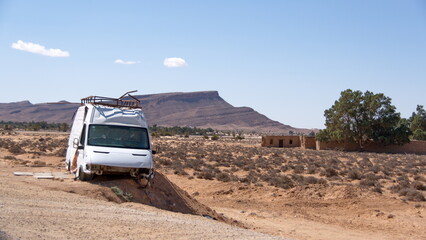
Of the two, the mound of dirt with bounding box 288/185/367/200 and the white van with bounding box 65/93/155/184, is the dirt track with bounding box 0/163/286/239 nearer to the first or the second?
the white van with bounding box 65/93/155/184

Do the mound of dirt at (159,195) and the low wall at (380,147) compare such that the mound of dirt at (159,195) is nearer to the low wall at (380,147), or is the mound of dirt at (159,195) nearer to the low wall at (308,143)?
the low wall at (380,147)

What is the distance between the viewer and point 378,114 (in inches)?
2309

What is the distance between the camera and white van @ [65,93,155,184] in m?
12.9

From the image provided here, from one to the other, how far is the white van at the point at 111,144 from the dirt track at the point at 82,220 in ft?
3.58

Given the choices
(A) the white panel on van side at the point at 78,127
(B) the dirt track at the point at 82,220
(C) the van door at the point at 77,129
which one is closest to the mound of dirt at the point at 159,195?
(B) the dirt track at the point at 82,220

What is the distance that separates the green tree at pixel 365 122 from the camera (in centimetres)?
5762

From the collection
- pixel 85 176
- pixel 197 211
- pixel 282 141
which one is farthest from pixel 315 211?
pixel 282 141

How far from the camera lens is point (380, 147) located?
5969 centimetres

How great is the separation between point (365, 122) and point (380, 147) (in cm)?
463

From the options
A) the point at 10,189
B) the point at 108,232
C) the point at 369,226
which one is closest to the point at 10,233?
the point at 108,232

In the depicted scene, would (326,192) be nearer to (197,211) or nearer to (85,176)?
(197,211)

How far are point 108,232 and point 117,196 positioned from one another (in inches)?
165

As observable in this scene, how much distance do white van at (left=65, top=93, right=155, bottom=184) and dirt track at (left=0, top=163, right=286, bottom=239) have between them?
1091 millimetres

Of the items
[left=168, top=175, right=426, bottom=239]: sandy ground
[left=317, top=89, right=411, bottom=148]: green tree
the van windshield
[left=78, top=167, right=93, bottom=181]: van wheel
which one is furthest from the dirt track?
[left=317, top=89, right=411, bottom=148]: green tree
